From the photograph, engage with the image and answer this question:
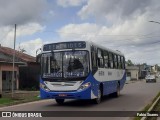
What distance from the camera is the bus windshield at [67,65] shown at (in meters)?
17.3

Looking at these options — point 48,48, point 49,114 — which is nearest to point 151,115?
point 49,114

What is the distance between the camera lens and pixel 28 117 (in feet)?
45.3

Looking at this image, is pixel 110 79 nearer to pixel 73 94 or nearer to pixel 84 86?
pixel 84 86

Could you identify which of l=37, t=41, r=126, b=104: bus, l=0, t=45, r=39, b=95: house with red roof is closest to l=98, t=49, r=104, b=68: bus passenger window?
l=37, t=41, r=126, b=104: bus

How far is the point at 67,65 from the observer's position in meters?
17.4

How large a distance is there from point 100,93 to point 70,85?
3.00m

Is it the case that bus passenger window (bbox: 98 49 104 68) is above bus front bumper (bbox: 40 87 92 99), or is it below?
above

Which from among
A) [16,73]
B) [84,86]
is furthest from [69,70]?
[16,73]

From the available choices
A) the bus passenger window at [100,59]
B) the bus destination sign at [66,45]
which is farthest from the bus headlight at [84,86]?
the bus passenger window at [100,59]

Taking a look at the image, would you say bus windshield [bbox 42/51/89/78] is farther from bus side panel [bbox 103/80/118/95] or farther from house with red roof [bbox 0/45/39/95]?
house with red roof [bbox 0/45/39/95]

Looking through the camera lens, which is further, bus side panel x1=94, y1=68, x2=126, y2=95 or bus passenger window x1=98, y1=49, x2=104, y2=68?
bus side panel x1=94, y1=68, x2=126, y2=95

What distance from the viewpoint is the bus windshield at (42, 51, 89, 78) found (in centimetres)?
1727

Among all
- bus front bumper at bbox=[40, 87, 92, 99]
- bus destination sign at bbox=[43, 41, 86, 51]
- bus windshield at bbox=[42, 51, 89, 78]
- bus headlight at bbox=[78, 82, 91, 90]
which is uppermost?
bus destination sign at bbox=[43, 41, 86, 51]

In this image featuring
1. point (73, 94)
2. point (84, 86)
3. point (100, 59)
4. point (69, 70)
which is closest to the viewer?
point (73, 94)
